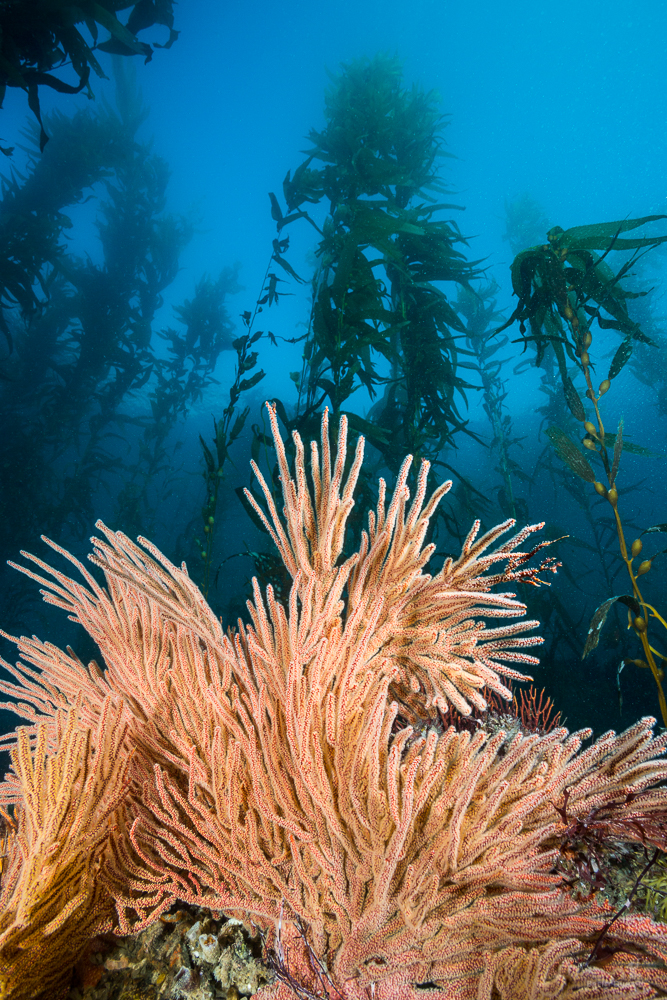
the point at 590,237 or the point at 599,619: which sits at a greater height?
the point at 590,237

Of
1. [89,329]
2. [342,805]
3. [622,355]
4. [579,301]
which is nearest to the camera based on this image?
[342,805]

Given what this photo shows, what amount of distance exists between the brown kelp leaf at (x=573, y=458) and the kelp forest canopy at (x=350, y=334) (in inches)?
0.6

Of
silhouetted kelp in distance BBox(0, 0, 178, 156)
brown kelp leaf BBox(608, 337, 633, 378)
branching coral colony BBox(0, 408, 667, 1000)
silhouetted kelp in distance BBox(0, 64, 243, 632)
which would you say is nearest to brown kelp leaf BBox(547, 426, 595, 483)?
brown kelp leaf BBox(608, 337, 633, 378)

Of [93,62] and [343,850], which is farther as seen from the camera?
[93,62]

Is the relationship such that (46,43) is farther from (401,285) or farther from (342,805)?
(342,805)

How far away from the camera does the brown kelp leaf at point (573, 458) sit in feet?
8.18

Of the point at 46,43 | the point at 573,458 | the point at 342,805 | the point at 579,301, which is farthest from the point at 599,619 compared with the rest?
the point at 46,43

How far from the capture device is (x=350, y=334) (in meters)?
4.11

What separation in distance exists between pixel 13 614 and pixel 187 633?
923 cm

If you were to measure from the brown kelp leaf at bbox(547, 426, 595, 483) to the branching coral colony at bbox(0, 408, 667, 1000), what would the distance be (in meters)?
1.31

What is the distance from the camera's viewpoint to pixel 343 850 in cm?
118

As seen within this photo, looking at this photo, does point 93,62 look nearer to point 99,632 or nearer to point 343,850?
point 99,632

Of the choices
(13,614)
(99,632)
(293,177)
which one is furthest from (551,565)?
(13,614)

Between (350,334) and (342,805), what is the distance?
384cm
